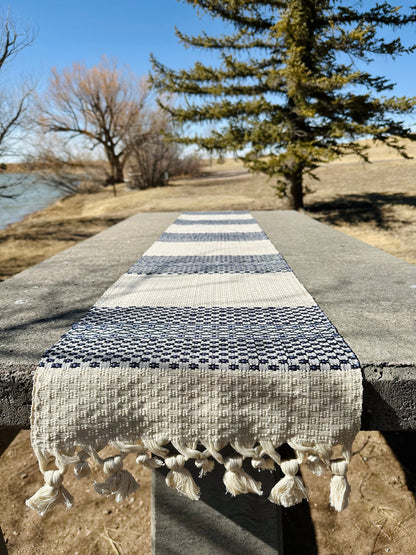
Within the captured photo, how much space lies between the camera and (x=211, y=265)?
1985 millimetres

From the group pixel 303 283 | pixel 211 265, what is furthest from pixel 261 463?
pixel 211 265

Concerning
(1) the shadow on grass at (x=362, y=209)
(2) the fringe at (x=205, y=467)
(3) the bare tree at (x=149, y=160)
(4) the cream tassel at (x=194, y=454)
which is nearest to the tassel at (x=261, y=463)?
(2) the fringe at (x=205, y=467)

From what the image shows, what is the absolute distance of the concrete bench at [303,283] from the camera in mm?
1024

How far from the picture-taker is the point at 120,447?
97cm

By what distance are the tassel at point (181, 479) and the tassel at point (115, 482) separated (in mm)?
114

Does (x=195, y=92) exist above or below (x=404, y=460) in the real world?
above

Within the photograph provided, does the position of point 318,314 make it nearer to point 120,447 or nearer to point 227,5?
point 120,447

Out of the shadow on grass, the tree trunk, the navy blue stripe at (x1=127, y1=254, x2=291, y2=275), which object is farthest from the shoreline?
the navy blue stripe at (x1=127, y1=254, x2=291, y2=275)

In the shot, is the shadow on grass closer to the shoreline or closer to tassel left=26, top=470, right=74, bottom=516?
the shoreline

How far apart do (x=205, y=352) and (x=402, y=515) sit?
174cm

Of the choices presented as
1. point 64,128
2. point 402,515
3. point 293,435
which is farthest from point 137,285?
point 64,128

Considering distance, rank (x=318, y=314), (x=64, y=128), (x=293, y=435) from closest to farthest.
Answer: (x=293, y=435) < (x=318, y=314) < (x=64, y=128)

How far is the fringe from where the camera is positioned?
37.2 inches

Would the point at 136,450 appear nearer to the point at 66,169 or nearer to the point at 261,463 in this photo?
the point at 261,463
